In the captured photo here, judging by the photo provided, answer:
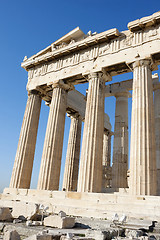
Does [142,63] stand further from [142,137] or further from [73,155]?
[73,155]

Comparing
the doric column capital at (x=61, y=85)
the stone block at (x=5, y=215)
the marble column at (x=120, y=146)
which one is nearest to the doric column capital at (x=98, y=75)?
the doric column capital at (x=61, y=85)

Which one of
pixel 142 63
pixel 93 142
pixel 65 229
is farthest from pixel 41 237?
pixel 142 63

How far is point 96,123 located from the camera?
68.2ft

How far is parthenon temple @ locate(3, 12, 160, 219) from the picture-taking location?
16.8 meters

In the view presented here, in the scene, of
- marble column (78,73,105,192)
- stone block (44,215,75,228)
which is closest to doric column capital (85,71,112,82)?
marble column (78,73,105,192)

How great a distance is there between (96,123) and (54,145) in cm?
511

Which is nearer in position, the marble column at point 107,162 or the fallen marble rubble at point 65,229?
the fallen marble rubble at point 65,229

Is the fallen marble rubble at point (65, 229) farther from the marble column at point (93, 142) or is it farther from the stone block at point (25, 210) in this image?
the marble column at point (93, 142)

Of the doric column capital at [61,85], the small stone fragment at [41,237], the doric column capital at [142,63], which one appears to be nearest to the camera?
the small stone fragment at [41,237]

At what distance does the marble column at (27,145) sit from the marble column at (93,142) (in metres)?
7.74

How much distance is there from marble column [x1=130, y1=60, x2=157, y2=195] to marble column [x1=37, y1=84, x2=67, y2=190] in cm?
820

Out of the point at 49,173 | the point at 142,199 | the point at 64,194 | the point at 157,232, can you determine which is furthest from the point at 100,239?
the point at 49,173

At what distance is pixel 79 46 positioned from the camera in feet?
78.9

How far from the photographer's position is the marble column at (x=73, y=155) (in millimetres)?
31078
